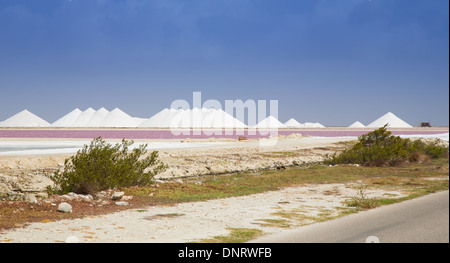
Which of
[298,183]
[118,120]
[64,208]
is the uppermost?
[118,120]

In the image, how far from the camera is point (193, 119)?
6029 inches

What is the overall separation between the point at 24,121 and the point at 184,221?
199432mm

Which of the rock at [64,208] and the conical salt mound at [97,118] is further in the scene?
the conical salt mound at [97,118]

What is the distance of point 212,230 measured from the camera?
30.1 ft

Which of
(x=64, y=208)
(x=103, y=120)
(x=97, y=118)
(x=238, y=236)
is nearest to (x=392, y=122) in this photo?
(x=103, y=120)

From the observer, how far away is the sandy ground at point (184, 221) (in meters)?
8.25

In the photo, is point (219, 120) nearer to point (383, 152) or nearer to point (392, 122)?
point (392, 122)

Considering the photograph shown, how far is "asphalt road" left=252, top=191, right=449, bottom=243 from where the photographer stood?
25.1 ft

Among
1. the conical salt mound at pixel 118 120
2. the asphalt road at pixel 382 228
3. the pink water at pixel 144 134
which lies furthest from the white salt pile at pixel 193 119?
the asphalt road at pixel 382 228

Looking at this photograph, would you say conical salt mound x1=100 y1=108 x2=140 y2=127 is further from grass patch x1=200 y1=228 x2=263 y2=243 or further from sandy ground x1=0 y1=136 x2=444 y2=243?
grass patch x1=200 y1=228 x2=263 y2=243

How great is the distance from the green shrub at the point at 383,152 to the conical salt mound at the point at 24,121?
598 feet

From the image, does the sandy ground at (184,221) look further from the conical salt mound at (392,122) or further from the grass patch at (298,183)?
the conical salt mound at (392,122)

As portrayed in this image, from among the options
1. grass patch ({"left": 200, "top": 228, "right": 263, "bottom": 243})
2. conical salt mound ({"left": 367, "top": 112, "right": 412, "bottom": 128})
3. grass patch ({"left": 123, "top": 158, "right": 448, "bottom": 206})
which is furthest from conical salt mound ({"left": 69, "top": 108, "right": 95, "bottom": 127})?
grass patch ({"left": 200, "top": 228, "right": 263, "bottom": 243})

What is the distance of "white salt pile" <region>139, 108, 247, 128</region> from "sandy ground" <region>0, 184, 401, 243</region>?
134402mm
